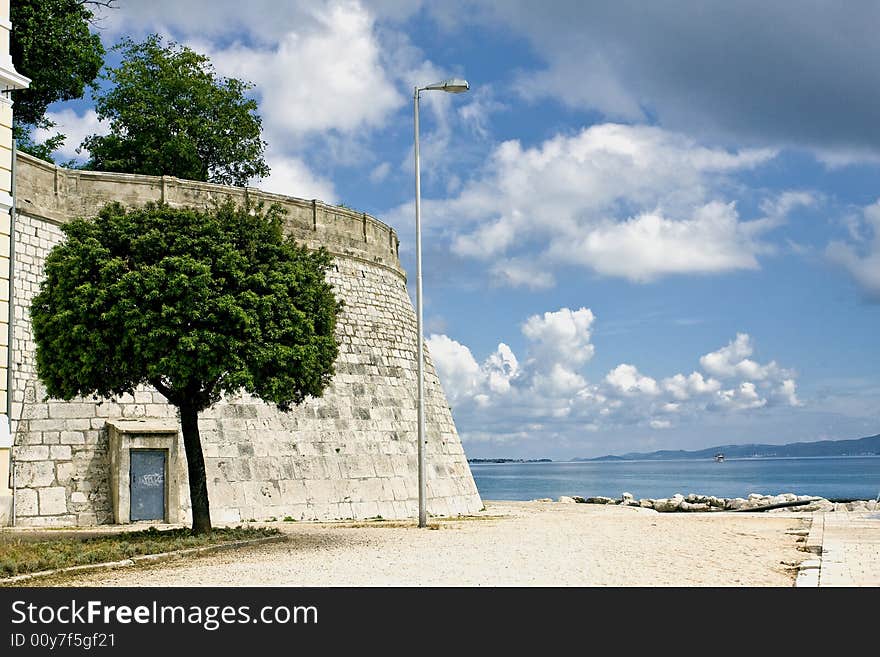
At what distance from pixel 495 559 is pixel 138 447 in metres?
11.6

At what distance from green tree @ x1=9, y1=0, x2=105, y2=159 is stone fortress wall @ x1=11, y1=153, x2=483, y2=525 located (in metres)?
7.65

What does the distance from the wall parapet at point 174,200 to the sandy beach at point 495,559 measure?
25.3ft

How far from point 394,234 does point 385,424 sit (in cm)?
794

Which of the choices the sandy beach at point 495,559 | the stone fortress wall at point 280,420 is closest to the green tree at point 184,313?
the sandy beach at point 495,559

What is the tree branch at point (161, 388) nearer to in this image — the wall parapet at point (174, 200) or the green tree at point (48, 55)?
the wall parapet at point (174, 200)

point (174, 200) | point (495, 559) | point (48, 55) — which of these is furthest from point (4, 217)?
point (48, 55)

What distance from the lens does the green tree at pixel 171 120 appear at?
37.6 metres

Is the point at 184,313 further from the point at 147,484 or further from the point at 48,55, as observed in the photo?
the point at 48,55

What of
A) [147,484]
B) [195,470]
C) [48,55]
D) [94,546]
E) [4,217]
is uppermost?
[48,55]

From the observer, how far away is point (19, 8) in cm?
2991

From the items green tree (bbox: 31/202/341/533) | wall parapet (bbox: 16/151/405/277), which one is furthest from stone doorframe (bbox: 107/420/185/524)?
wall parapet (bbox: 16/151/405/277)

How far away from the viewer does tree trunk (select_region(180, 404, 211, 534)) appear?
1880cm

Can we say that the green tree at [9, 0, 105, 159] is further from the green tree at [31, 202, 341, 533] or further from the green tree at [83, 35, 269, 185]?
the green tree at [31, 202, 341, 533]

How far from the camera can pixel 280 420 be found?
2673 cm
